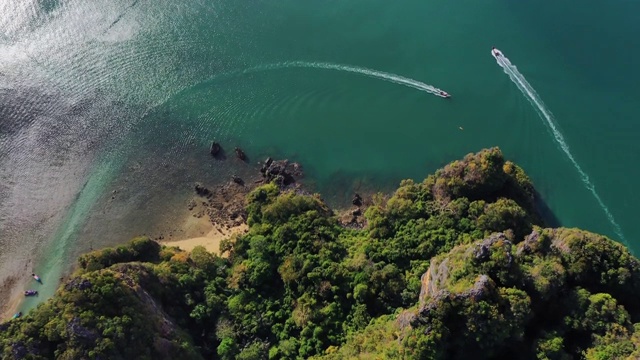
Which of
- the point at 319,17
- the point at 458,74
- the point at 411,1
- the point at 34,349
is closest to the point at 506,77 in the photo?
the point at 458,74

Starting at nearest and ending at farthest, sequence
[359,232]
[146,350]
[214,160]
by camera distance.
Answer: [146,350] < [359,232] < [214,160]

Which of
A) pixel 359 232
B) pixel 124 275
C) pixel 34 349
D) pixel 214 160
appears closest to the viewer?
pixel 34 349

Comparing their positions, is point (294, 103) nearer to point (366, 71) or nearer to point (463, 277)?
point (366, 71)

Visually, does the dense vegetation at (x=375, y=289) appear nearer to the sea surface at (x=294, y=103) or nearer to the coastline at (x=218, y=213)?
the coastline at (x=218, y=213)

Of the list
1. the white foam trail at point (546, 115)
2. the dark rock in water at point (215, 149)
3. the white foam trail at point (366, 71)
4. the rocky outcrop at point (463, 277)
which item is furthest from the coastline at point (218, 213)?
the white foam trail at point (546, 115)

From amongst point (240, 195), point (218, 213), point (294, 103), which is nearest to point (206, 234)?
point (218, 213)

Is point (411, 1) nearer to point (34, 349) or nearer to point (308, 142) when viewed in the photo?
point (308, 142)

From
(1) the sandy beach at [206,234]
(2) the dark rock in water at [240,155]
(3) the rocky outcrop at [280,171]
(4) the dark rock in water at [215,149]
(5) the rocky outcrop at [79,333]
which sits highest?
(4) the dark rock in water at [215,149]
